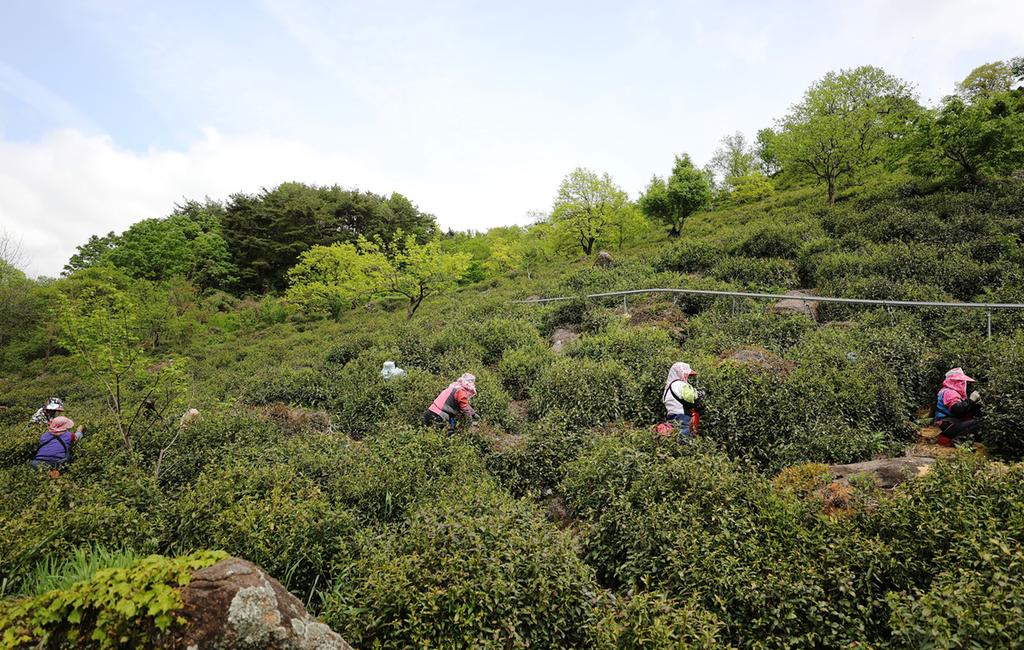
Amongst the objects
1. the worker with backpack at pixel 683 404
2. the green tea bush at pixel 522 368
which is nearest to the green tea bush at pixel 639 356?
the green tea bush at pixel 522 368

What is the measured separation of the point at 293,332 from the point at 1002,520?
23.9 meters

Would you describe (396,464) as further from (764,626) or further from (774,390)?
(774,390)

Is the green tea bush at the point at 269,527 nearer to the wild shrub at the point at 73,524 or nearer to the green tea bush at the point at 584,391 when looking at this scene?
the wild shrub at the point at 73,524

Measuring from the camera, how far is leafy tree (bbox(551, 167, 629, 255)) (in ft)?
92.6

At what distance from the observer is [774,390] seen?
7.44 metres

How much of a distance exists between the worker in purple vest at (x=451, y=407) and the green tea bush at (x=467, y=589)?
351 cm

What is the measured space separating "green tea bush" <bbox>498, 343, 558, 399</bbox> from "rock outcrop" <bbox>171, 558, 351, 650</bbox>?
7.28 m

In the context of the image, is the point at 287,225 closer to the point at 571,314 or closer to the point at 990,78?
the point at 571,314

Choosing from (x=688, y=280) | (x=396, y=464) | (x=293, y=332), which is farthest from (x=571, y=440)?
(x=293, y=332)

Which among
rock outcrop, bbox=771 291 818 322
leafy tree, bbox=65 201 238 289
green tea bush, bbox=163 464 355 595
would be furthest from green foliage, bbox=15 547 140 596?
leafy tree, bbox=65 201 238 289

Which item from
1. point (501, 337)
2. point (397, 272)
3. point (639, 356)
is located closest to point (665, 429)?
point (639, 356)

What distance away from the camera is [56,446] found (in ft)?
24.7

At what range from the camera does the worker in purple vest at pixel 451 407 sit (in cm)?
799

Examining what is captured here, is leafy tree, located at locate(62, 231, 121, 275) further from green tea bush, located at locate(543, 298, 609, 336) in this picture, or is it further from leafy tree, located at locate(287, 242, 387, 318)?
green tea bush, located at locate(543, 298, 609, 336)
